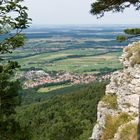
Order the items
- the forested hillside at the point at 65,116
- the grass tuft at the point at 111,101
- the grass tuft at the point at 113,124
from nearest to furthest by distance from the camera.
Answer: the grass tuft at the point at 113,124 → the grass tuft at the point at 111,101 → the forested hillside at the point at 65,116

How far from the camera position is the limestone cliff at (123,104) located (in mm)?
30219

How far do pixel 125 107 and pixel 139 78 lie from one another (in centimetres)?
265

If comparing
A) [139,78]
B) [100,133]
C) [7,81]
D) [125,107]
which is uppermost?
[7,81]

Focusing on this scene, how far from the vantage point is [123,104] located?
3441 cm

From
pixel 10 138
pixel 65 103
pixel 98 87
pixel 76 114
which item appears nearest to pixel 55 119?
pixel 76 114

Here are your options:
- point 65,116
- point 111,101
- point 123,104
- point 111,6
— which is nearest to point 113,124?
point 123,104

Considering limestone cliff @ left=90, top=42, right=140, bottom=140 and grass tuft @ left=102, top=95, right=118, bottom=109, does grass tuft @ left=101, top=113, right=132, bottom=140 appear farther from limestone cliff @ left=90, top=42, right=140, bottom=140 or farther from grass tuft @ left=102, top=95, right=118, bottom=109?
grass tuft @ left=102, top=95, right=118, bottom=109

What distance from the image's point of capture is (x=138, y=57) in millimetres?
36312

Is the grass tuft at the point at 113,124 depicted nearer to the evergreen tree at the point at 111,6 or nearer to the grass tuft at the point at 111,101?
the grass tuft at the point at 111,101

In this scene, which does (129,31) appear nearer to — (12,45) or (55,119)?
(12,45)

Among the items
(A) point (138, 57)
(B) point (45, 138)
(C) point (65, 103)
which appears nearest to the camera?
(A) point (138, 57)

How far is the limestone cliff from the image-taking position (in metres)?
30.2

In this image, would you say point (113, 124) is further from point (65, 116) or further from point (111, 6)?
point (65, 116)

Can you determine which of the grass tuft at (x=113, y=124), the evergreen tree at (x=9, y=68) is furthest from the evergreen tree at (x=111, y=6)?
the grass tuft at (x=113, y=124)
